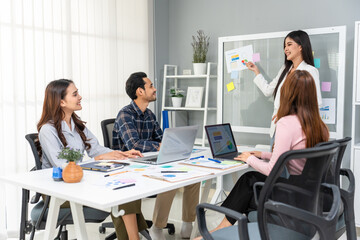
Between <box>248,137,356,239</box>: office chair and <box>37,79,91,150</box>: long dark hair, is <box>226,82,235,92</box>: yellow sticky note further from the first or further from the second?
<box>248,137,356,239</box>: office chair

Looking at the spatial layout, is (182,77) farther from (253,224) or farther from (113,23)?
(253,224)

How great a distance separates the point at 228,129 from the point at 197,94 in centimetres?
189

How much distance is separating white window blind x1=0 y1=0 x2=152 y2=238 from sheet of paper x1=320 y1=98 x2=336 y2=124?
2.04 meters

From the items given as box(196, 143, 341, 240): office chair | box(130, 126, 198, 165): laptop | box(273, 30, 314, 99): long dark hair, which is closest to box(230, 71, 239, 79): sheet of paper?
box(273, 30, 314, 99): long dark hair

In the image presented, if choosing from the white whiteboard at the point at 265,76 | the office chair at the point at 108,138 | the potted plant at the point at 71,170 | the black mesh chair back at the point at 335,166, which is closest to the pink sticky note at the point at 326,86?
the white whiteboard at the point at 265,76

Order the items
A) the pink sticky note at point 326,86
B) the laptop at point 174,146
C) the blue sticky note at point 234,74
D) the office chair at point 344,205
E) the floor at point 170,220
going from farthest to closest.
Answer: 1. the blue sticky note at point 234,74
2. the pink sticky note at point 326,86
3. the floor at point 170,220
4. the laptop at point 174,146
5. the office chair at point 344,205

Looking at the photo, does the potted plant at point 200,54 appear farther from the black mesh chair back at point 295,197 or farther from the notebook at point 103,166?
the black mesh chair back at point 295,197

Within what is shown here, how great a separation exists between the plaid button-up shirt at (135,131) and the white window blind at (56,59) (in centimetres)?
89

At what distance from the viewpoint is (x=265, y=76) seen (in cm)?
377

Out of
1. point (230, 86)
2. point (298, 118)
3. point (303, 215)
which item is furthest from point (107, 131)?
point (303, 215)

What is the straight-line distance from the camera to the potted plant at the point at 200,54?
4.49 m

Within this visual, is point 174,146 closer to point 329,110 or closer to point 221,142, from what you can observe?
point 221,142

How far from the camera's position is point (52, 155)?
232 cm

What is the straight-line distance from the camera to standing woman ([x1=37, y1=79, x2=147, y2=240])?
7.75 ft
